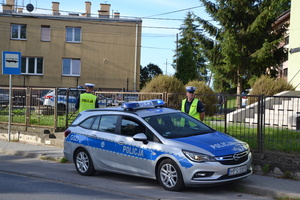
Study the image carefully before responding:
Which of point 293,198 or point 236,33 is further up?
point 236,33

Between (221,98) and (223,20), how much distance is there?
19120 mm

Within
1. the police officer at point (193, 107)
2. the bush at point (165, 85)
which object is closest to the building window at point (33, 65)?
the bush at point (165, 85)

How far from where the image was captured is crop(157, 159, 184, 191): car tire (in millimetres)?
7398

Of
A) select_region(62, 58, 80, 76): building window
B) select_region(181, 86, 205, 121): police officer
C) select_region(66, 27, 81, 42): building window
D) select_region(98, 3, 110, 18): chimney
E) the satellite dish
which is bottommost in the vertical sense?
select_region(181, 86, 205, 121): police officer

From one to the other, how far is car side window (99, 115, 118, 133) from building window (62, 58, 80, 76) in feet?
99.2

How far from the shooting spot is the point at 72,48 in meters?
38.3

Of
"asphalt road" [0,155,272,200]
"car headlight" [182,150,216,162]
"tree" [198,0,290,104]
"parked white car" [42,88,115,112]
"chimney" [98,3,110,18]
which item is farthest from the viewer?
"chimney" [98,3,110,18]

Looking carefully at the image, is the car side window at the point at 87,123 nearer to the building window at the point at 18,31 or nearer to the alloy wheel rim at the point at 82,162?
the alloy wheel rim at the point at 82,162

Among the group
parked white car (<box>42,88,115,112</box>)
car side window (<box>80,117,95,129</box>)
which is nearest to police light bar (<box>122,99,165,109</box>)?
car side window (<box>80,117,95,129</box>)

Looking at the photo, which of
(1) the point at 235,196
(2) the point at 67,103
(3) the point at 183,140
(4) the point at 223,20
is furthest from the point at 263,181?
(4) the point at 223,20

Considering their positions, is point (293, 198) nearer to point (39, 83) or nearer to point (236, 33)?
point (236, 33)

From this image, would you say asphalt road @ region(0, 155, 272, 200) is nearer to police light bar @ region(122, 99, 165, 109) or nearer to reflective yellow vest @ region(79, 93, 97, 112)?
police light bar @ region(122, 99, 165, 109)

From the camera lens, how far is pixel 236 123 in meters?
10.0

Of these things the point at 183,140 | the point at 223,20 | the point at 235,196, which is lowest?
the point at 235,196
